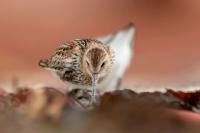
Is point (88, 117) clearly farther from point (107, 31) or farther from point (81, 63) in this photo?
point (107, 31)

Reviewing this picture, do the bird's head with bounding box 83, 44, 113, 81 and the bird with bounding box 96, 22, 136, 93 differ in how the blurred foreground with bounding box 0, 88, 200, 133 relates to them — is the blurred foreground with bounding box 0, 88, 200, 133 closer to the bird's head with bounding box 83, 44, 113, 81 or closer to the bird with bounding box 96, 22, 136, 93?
the bird's head with bounding box 83, 44, 113, 81

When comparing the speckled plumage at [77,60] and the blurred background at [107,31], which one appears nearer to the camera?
the speckled plumage at [77,60]

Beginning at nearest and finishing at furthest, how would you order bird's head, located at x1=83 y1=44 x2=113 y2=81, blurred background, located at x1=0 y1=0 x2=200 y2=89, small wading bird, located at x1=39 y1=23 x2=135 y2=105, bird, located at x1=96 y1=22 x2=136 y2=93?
bird's head, located at x1=83 y1=44 x2=113 y2=81 → small wading bird, located at x1=39 y1=23 x2=135 y2=105 → bird, located at x1=96 y1=22 x2=136 y2=93 → blurred background, located at x1=0 y1=0 x2=200 y2=89

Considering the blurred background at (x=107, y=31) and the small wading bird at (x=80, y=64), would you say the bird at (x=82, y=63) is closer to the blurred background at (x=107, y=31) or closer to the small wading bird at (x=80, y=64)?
the small wading bird at (x=80, y=64)

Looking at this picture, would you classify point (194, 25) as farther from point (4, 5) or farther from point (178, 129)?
point (178, 129)

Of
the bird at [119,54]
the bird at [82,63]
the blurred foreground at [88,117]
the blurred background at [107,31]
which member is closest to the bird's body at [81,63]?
the bird at [82,63]

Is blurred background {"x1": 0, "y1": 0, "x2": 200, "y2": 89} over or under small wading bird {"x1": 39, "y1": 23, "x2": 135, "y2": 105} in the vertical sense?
over

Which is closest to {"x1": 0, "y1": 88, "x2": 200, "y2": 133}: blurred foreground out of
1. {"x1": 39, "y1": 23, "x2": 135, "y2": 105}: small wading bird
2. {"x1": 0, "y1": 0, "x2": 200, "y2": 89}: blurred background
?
{"x1": 39, "y1": 23, "x2": 135, "y2": 105}: small wading bird
